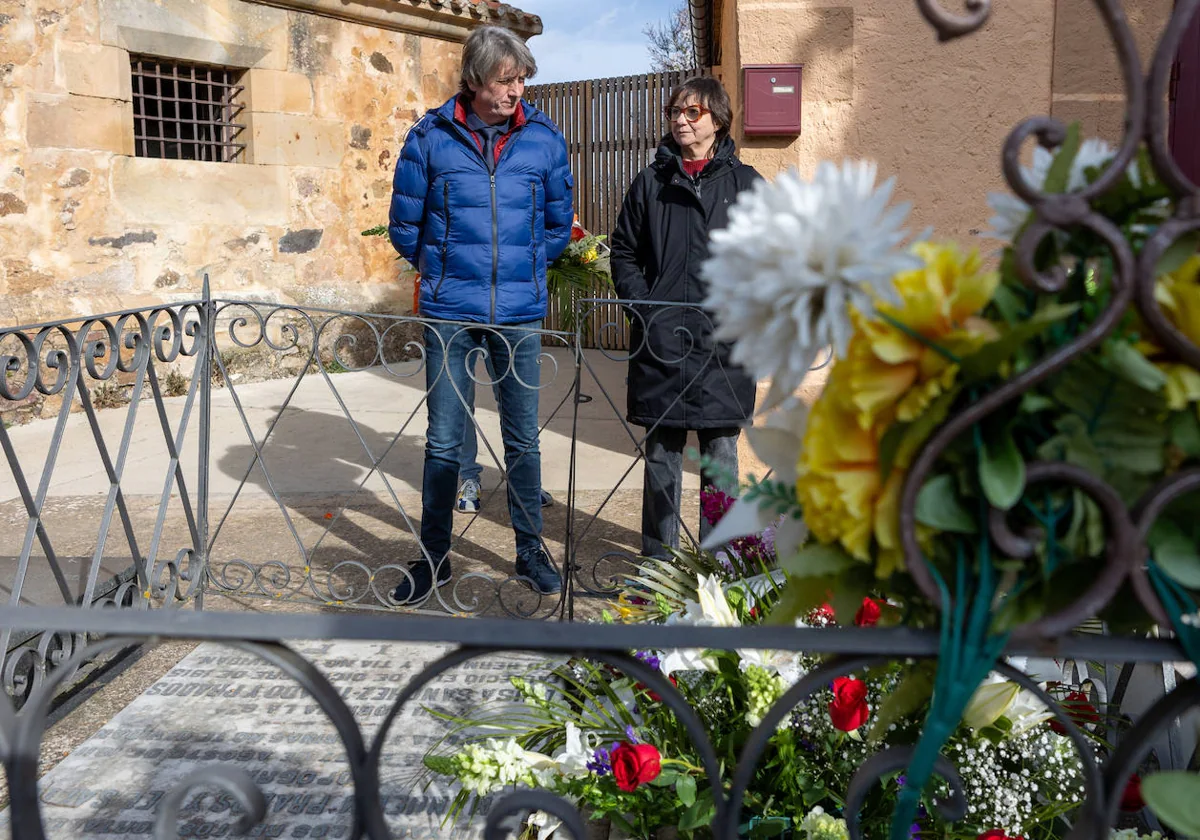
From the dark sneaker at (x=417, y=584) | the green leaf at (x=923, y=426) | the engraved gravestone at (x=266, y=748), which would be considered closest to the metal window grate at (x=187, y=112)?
the dark sneaker at (x=417, y=584)

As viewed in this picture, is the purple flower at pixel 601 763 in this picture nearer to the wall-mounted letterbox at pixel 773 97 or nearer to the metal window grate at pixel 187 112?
the wall-mounted letterbox at pixel 773 97

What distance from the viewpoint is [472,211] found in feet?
12.4

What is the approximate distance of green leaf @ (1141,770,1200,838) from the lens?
796 millimetres

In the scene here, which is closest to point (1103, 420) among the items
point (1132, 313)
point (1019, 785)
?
point (1132, 313)

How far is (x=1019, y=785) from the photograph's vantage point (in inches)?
70.7

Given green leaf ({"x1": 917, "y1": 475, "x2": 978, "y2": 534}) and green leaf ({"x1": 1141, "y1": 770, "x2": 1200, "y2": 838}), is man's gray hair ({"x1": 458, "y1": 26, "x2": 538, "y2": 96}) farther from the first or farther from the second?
green leaf ({"x1": 1141, "y1": 770, "x2": 1200, "y2": 838})

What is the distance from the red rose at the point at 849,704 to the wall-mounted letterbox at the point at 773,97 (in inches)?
121

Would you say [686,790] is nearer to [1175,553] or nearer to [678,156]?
[1175,553]

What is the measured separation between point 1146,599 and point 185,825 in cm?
199

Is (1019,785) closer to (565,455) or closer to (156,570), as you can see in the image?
(156,570)

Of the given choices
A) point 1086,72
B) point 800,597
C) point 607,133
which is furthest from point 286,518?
point 607,133

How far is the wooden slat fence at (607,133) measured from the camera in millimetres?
10094

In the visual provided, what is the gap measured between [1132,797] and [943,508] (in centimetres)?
122

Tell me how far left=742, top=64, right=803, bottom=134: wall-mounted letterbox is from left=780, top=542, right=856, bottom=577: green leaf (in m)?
3.65
